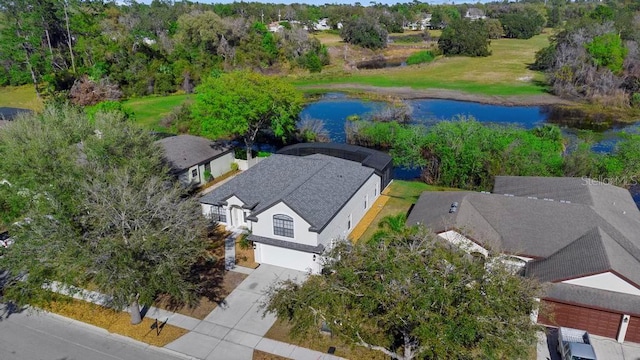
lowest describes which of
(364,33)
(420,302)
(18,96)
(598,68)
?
(18,96)

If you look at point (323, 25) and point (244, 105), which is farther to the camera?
point (323, 25)

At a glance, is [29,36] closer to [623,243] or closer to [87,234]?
[87,234]

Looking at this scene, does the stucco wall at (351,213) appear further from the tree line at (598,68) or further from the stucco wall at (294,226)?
the tree line at (598,68)

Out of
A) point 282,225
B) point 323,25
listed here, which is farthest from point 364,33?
point 282,225

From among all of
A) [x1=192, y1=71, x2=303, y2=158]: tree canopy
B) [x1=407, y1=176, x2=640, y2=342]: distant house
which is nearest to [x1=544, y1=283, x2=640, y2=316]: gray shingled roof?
[x1=407, y1=176, x2=640, y2=342]: distant house

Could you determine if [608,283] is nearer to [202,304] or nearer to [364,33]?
[202,304]

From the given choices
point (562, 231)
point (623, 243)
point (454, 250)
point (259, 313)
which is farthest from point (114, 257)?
point (623, 243)

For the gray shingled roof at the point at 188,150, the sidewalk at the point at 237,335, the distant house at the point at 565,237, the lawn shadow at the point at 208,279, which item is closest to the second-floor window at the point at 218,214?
the lawn shadow at the point at 208,279
